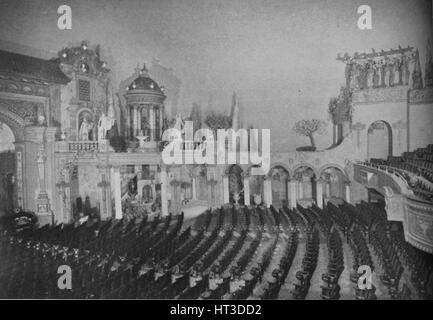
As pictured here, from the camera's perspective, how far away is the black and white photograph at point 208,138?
9789 mm

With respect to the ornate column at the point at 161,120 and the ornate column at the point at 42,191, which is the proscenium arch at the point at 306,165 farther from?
the ornate column at the point at 42,191

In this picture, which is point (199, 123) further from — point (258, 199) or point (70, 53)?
point (70, 53)

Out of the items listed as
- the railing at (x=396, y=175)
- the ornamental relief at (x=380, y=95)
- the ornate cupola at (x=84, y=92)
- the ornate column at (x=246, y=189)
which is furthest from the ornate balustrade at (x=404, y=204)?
the ornate cupola at (x=84, y=92)

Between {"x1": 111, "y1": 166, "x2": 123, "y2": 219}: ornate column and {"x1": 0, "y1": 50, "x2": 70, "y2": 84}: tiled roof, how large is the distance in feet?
10.5

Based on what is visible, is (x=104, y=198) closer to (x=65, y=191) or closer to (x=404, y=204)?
(x=65, y=191)

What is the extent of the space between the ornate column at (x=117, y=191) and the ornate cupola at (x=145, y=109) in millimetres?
1140

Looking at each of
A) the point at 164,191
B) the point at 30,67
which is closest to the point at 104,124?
the point at 30,67

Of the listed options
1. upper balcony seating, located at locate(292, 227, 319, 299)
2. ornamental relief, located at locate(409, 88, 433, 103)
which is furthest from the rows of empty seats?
ornamental relief, located at locate(409, 88, 433, 103)

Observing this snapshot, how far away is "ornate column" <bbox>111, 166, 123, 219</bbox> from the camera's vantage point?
35.4 feet

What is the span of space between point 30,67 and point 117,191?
14.2 ft
